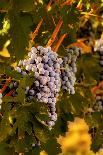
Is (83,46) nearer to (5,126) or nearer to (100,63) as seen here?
(100,63)

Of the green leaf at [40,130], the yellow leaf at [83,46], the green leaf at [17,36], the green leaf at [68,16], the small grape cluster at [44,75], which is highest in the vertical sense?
the yellow leaf at [83,46]

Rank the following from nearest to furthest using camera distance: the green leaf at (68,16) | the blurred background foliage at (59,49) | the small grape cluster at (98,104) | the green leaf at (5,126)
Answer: the green leaf at (5,126)
the blurred background foliage at (59,49)
the green leaf at (68,16)
the small grape cluster at (98,104)

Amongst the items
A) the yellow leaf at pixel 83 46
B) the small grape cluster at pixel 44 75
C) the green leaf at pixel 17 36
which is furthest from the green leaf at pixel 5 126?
the yellow leaf at pixel 83 46

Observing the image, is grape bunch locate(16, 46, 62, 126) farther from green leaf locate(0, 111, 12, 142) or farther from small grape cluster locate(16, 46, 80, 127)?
green leaf locate(0, 111, 12, 142)

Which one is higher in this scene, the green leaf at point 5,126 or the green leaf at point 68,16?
the green leaf at point 68,16

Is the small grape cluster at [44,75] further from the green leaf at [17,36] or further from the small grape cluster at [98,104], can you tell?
the small grape cluster at [98,104]

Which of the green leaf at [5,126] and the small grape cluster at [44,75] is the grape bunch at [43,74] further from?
the green leaf at [5,126]

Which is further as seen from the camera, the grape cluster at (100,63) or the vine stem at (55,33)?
the grape cluster at (100,63)

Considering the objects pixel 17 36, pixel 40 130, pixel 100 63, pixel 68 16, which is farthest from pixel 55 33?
pixel 100 63

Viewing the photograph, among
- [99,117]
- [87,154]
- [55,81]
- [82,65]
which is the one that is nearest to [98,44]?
[82,65]

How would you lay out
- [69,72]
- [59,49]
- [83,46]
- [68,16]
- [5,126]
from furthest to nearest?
[83,46] → [59,49] → [69,72] → [68,16] → [5,126]

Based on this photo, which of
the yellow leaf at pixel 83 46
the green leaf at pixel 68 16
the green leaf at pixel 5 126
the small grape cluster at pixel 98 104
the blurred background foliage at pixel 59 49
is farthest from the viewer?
the small grape cluster at pixel 98 104
